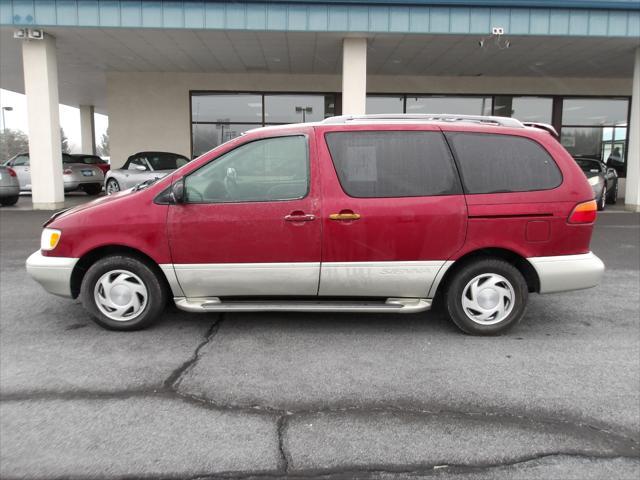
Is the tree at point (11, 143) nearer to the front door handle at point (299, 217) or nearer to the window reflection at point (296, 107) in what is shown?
the window reflection at point (296, 107)

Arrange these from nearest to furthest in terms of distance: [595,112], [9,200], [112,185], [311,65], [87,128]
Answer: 1. [9,200]
2. [112,185]
3. [311,65]
4. [595,112]
5. [87,128]

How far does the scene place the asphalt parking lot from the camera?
9.11 feet

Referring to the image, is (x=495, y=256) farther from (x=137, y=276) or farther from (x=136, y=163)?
(x=136, y=163)

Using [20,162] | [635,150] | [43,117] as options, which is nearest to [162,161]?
[43,117]

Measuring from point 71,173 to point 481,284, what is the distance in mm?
17696

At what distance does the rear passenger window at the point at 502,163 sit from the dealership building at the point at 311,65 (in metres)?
8.35

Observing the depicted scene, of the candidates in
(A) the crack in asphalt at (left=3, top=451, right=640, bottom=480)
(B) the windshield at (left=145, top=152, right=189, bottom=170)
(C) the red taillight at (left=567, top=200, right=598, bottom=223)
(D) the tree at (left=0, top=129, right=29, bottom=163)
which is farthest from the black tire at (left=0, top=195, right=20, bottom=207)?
(D) the tree at (left=0, top=129, right=29, bottom=163)

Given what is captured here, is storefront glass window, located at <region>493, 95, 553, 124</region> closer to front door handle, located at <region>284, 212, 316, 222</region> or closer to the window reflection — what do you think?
the window reflection

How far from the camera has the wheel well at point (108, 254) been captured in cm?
466

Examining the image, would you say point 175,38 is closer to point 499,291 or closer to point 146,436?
Answer: point 499,291

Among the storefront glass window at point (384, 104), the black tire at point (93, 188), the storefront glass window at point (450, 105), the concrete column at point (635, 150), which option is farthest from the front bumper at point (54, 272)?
the black tire at point (93, 188)

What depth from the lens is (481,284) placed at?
4.60 m

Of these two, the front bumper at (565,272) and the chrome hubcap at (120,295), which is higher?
the front bumper at (565,272)

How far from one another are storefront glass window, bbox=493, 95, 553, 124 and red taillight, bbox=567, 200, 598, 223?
1512cm
